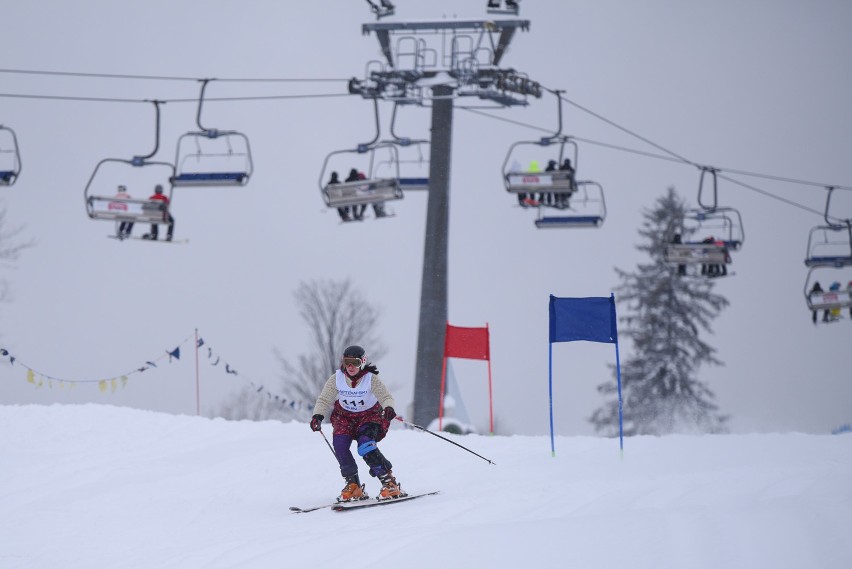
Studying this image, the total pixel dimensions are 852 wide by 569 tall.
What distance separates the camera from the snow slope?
8.25 meters

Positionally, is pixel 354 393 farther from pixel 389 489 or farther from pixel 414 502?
pixel 414 502

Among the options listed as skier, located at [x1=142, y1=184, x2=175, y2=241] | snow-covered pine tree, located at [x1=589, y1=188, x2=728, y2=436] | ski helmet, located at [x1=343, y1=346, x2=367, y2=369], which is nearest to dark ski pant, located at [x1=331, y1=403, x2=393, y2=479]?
ski helmet, located at [x1=343, y1=346, x2=367, y2=369]

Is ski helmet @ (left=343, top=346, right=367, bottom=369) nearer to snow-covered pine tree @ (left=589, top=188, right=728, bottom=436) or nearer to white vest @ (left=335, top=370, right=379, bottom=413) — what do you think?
white vest @ (left=335, top=370, right=379, bottom=413)

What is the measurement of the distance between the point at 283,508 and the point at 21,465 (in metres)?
5.01

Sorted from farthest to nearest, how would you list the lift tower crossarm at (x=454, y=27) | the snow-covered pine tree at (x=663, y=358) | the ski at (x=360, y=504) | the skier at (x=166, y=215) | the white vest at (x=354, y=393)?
the snow-covered pine tree at (x=663, y=358) → the lift tower crossarm at (x=454, y=27) → the skier at (x=166, y=215) → the white vest at (x=354, y=393) → the ski at (x=360, y=504)

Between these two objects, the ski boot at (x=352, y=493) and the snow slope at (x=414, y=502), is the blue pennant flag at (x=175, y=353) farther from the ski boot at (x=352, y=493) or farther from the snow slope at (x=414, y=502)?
the ski boot at (x=352, y=493)

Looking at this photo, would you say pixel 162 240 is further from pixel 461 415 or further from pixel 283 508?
pixel 283 508

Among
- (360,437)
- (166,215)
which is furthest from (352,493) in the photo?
(166,215)

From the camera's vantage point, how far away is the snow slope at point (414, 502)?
27.1ft

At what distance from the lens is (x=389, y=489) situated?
38.2 feet

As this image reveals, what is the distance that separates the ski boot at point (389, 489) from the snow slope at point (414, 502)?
266 mm

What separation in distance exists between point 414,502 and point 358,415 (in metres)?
1.08

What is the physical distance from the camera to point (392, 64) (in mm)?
24219

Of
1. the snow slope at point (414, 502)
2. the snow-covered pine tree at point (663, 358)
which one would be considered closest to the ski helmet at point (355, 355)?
the snow slope at point (414, 502)
